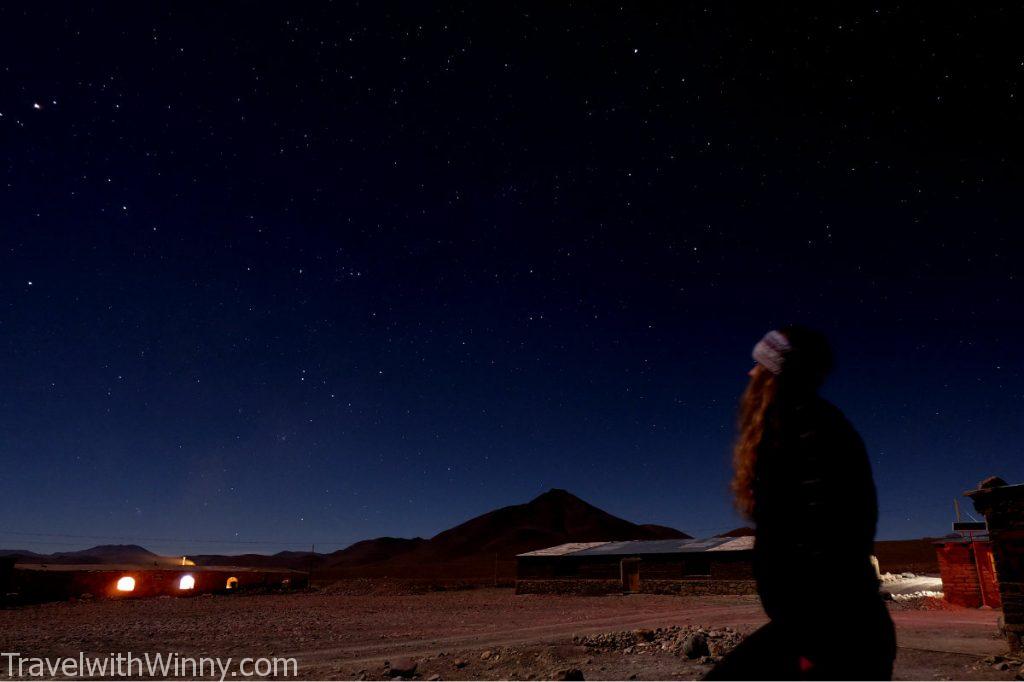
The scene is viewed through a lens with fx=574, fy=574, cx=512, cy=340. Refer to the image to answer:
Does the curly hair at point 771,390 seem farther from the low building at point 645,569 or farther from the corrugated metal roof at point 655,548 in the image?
the corrugated metal roof at point 655,548

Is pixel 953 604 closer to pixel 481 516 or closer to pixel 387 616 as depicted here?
pixel 387 616

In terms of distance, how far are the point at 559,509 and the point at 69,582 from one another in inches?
5481

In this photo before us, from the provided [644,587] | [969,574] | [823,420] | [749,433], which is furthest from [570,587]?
[823,420]

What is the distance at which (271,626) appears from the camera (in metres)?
15.2

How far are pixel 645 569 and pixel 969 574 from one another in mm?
17358

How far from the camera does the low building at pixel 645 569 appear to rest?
3114 cm

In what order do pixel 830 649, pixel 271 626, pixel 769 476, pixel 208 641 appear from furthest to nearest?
1. pixel 271 626
2. pixel 208 641
3. pixel 769 476
4. pixel 830 649

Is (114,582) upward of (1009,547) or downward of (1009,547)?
downward

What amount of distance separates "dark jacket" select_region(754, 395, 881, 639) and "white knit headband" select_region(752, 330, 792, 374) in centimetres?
24

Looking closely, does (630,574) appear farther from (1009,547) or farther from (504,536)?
(504,536)

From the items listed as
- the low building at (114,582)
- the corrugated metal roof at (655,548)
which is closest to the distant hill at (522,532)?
the low building at (114,582)

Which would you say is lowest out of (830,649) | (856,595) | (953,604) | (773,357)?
(953,604)

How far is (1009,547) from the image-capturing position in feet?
30.4

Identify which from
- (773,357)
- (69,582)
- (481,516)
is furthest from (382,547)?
(773,357)
